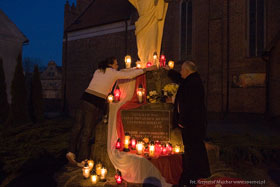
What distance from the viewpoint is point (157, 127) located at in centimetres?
470

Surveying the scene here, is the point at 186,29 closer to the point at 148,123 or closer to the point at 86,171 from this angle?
the point at 148,123

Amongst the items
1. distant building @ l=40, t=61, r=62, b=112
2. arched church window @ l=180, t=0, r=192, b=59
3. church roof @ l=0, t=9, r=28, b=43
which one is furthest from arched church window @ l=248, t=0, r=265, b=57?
distant building @ l=40, t=61, r=62, b=112

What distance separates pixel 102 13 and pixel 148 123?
18.3m

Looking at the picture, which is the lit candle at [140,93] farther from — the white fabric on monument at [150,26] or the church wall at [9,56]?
the church wall at [9,56]

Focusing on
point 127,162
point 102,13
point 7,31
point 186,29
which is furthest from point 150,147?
point 102,13

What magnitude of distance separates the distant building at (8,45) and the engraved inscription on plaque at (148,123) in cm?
1560

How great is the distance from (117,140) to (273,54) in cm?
1171

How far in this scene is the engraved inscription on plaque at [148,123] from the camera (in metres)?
4.66

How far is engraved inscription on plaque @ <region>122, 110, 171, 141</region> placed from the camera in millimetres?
4656

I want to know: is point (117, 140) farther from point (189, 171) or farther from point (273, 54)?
point (273, 54)

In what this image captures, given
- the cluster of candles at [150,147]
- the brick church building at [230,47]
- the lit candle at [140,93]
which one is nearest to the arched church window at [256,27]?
the brick church building at [230,47]

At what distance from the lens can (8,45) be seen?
696 inches

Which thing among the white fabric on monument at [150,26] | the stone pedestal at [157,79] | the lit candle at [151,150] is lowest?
the lit candle at [151,150]

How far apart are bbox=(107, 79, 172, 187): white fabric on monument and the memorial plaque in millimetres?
265
